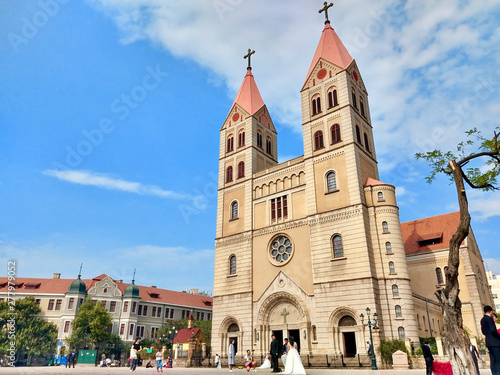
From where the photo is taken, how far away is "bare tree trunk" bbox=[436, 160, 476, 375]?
1138 cm

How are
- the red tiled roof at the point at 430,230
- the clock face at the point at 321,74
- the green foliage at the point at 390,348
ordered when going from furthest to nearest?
1. the red tiled roof at the point at 430,230
2. the clock face at the point at 321,74
3. the green foliage at the point at 390,348

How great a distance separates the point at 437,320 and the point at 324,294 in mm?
14998

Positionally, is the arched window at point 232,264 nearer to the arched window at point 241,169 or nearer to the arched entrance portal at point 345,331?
the arched window at point 241,169

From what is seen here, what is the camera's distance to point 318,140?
35.6 meters

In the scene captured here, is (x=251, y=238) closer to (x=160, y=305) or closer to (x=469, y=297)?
(x=469, y=297)

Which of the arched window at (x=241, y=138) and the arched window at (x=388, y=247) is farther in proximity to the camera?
the arched window at (x=241, y=138)

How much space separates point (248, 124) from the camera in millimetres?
42562

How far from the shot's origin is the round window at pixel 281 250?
3345cm

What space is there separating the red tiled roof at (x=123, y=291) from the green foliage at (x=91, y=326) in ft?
23.6

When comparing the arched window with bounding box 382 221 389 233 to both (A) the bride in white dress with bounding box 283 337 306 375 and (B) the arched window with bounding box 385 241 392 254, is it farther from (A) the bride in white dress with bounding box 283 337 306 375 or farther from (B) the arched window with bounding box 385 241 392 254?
(A) the bride in white dress with bounding box 283 337 306 375

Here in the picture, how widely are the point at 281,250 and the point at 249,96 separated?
20667mm

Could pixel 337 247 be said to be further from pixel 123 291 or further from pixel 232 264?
pixel 123 291

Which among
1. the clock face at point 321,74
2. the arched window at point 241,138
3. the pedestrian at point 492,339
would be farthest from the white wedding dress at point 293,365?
the arched window at point 241,138

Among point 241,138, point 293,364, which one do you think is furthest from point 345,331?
point 241,138
